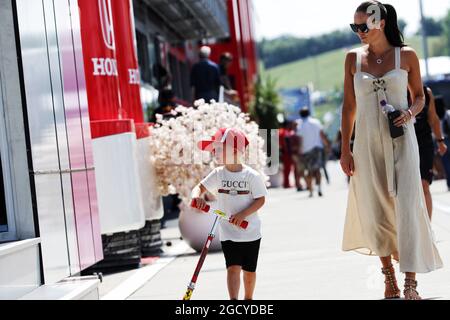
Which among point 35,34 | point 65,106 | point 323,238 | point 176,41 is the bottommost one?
point 323,238

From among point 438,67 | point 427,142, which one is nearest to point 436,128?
point 427,142

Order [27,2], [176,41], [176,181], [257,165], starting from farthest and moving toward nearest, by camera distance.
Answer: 1. [176,41]
2. [176,181]
3. [257,165]
4. [27,2]

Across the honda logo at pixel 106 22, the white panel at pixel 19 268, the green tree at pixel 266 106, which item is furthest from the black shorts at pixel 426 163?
the green tree at pixel 266 106

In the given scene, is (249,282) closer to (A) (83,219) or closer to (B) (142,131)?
(A) (83,219)

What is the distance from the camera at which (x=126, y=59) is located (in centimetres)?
1156

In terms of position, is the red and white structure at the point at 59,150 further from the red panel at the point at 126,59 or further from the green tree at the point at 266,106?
the green tree at the point at 266,106

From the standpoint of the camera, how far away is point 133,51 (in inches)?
463

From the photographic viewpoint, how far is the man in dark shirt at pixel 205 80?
15.5 metres

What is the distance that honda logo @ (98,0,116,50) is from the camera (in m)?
10.1
